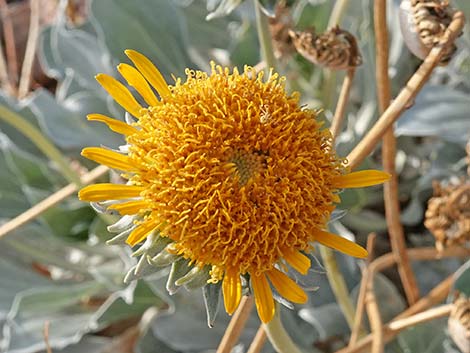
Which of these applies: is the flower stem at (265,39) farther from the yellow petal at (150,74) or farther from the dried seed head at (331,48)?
the yellow petal at (150,74)

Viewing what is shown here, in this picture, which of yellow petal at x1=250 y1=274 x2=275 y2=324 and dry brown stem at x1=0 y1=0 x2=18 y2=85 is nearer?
yellow petal at x1=250 y1=274 x2=275 y2=324

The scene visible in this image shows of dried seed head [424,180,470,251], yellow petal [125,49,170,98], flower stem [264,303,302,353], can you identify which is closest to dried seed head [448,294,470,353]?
dried seed head [424,180,470,251]

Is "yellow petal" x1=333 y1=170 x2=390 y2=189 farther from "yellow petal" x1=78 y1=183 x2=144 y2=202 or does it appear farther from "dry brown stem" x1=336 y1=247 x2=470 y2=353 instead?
"dry brown stem" x1=336 y1=247 x2=470 y2=353

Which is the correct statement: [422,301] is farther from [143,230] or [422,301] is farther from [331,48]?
[143,230]

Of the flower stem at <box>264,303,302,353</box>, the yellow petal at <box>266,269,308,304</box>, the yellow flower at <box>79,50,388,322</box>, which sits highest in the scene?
the yellow flower at <box>79,50,388,322</box>

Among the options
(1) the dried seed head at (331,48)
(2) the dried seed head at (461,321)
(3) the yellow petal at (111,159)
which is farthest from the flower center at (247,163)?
(2) the dried seed head at (461,321)

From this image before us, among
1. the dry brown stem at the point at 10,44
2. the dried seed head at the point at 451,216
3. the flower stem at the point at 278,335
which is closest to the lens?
the flower stem at the point at 278,335
